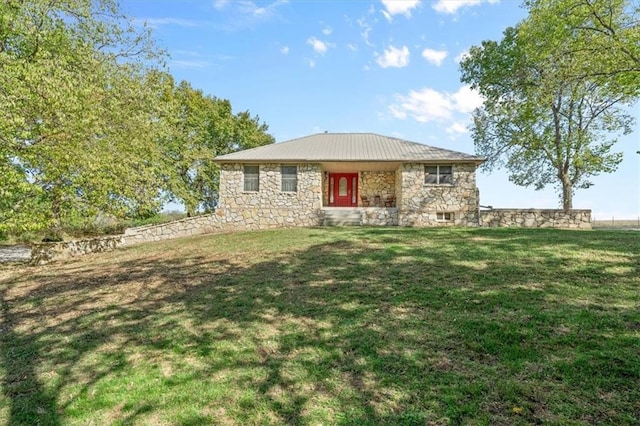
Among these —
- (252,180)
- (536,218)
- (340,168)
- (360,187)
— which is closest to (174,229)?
(252,180)

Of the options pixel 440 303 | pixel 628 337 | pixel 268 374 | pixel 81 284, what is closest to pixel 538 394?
pixel 628 337

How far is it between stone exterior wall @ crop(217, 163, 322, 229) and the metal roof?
0.46m

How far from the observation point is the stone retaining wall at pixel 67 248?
12145 mm

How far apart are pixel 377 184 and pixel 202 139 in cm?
1293

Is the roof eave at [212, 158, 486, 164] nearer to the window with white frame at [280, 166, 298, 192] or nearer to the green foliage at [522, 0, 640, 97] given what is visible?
the window with white frame at [280, 166, 298, 192]

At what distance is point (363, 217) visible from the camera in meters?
16.0

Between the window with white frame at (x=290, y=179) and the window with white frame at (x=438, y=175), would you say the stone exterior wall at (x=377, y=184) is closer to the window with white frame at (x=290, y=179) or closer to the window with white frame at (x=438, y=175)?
the window with white frame at (x=438, y=175)

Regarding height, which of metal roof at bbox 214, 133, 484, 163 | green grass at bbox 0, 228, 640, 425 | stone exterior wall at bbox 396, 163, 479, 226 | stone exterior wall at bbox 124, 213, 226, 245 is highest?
metal roof at bbox 214, 133, 484, 163

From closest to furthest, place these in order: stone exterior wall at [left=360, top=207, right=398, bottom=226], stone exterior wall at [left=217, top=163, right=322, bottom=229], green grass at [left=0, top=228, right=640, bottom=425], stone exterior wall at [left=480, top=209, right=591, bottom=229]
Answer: green grass at [left=0, top=228, right=640, bottom=425]
stone exterior wall at [left=480, top=209, right=591, bottom=229]
stone exterior wall at [left=360, top=207, right=398, bottom=226]
stone exterior wall at [left=217, top=163, right=322, bottom=229]

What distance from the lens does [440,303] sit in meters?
4.86

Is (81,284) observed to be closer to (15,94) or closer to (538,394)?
(15,94)

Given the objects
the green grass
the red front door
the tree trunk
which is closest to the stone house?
the red front door

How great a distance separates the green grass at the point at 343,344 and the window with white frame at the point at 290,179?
9.43 metres

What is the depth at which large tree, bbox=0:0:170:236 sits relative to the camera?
9305mm
